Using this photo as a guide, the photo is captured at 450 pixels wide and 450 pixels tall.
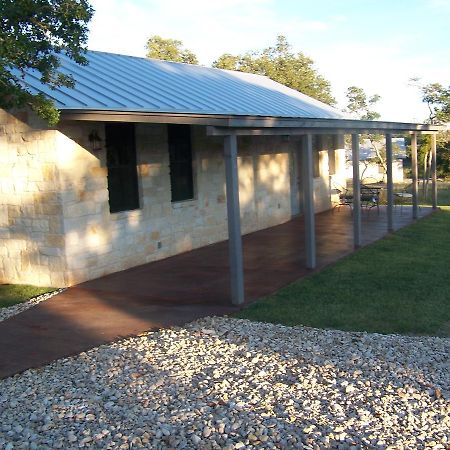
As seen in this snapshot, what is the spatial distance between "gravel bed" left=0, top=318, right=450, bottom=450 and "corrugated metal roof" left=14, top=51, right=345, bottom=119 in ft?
12.8

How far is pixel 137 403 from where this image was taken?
488 cm

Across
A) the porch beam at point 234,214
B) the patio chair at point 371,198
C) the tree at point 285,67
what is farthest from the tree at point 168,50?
the porch beam at point 234,214

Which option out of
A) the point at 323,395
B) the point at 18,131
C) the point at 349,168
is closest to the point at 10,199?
the point at 18,131

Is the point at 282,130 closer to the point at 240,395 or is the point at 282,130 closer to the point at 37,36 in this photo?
the point at 37,36

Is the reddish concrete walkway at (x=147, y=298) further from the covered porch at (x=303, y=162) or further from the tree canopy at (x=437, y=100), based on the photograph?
the tree canopy at (x=437, y=100)

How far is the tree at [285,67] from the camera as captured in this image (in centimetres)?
3881

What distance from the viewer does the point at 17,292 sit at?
30.7 feet

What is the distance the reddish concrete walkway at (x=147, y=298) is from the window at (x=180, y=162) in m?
1.23

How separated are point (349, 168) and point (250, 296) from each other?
101ft

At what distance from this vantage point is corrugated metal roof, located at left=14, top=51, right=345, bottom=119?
30.0 feet

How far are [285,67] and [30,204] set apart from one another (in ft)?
105

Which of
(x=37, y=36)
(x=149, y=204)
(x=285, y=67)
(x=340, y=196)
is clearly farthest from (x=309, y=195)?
(x=285, y=67)

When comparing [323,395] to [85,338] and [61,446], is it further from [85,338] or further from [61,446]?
[85,338]

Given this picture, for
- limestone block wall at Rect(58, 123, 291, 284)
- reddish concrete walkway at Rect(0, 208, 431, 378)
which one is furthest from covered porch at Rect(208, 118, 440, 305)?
limestone block wall at Rect(58, 123, 291, 284)
